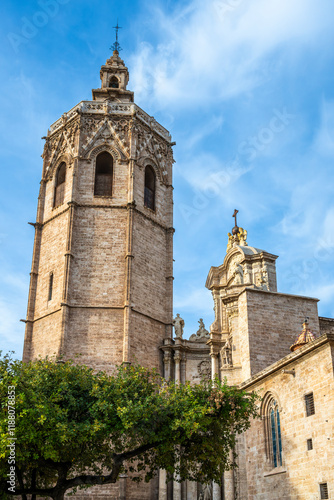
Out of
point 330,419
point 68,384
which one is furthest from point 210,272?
point 330,419

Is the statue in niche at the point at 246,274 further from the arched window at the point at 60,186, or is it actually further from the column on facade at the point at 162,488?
the arched window at the point at 60,186

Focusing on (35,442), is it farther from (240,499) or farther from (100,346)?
(100,346)

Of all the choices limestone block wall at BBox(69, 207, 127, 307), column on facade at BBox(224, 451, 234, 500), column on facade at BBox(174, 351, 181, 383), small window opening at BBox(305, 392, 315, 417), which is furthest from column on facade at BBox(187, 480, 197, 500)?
small window opening at BBox(305, 392, 315, 417)

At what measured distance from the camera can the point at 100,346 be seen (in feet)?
88.5

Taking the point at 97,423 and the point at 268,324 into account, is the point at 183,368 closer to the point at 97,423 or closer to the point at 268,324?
the point at 268,324

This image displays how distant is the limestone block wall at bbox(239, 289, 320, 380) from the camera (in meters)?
21.3

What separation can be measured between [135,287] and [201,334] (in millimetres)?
4704

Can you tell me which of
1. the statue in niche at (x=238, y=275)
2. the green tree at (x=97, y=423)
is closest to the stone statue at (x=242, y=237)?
the statue in niche at (x=238, y=275)

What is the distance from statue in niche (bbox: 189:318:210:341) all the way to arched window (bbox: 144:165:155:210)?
6.90m

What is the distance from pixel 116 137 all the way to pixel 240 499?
1953cm

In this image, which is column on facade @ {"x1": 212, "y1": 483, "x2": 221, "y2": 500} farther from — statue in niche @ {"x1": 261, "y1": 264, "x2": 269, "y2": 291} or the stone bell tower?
statue in niche @ {"x1": 261, "y1": 264, "x2": 269, "y2": 291}

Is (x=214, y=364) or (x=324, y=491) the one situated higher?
(x=214, y=364)

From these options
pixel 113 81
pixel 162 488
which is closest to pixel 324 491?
pixel 162 488

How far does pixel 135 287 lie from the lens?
28.7 metres
